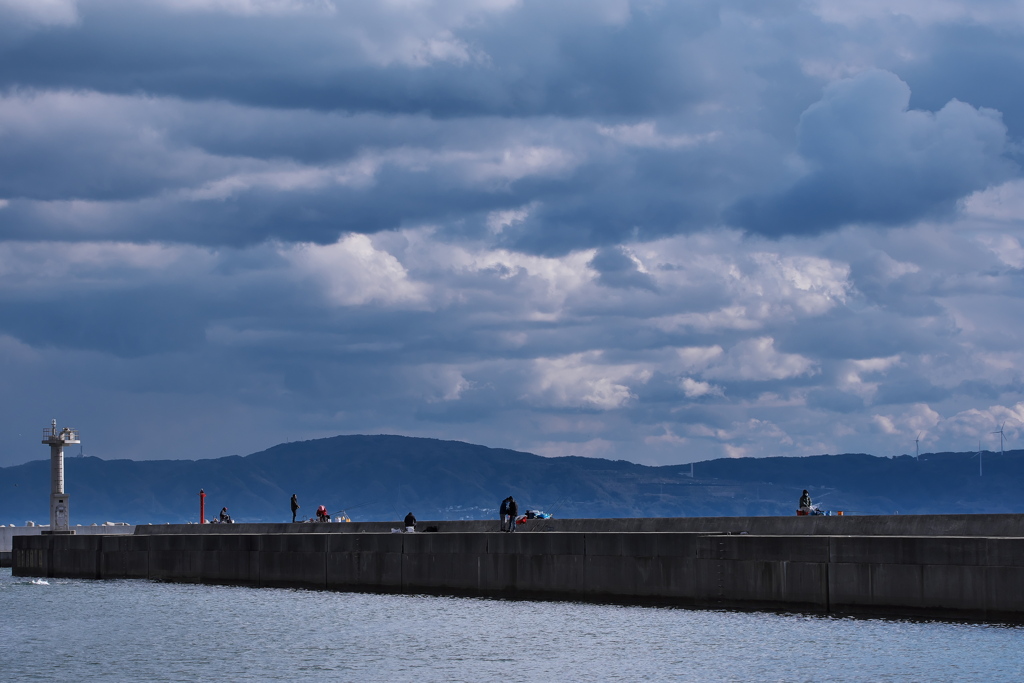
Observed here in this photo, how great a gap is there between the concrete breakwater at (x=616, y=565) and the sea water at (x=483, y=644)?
22.2 inches

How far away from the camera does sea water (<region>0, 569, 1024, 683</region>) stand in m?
33.6

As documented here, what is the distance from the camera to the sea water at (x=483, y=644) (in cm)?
3359

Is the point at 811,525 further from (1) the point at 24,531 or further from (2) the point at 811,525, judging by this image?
(1) the point at 24,531

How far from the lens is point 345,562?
55.8m

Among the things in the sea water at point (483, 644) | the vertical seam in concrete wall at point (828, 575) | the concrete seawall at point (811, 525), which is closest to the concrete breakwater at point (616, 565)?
the vertical seam in concrete wall at point (828, 575)

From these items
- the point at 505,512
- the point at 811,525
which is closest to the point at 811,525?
the point at 811,525

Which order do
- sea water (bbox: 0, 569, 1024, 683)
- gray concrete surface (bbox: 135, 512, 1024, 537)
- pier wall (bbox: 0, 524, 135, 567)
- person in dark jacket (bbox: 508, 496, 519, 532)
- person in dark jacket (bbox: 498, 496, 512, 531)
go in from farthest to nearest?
1. pier wall (bbox: 0, 524, 135, 567)
2. person in dark jacket (bbox: 508, 496, 519, 532)
3. person in dark jacket (bbox: 498, 496, 512, 531)
4. gray concrete surface (bbox: 135, 512, 1024, 537)
5. sea water (bbox: 0, 569, 1024, 683)

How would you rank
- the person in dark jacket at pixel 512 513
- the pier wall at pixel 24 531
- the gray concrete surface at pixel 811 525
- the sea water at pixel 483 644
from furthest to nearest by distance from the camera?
the pier wall at pixel 24 531 < the person in dark jacket at pixel 512 513 < the gray concrete surface at pixel 811 525 < the sea water at pixel 483 644

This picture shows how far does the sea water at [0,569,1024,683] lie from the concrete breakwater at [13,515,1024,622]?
56 centimetres

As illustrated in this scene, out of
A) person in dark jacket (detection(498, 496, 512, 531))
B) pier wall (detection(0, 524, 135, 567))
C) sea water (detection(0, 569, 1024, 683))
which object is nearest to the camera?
sea water (detection(0, 569, 1024, 683))

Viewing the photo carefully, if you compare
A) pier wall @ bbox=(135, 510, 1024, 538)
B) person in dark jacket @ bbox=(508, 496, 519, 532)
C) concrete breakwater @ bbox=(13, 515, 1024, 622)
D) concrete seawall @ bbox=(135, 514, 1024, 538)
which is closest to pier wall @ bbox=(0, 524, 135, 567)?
concrete breakwater @ bbox=(13, 515, 1024, 622)

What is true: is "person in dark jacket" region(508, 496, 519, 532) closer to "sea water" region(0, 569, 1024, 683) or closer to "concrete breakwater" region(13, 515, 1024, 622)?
"concrete breakwater" region(13, 515, 1024, 622)

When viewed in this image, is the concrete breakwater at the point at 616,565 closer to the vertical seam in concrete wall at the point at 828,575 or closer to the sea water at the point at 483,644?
the vertical seam in concrete wall at the point at 828,575

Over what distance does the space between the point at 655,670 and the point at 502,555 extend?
51.6 ft
